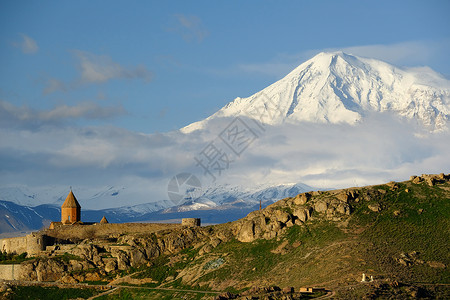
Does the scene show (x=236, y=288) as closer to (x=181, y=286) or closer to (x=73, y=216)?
(x=181, y=286)

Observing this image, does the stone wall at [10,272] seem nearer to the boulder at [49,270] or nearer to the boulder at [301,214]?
the boulder at [49,270]

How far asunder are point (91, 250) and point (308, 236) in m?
27.2

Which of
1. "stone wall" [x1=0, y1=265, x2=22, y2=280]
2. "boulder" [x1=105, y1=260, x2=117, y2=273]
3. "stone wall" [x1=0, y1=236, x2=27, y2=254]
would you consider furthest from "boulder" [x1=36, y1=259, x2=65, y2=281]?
"stone wall" [x1=0, y1=236, x2=27, y2=254]

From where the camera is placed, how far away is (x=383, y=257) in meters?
82.6

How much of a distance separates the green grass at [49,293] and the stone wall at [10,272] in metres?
3.08

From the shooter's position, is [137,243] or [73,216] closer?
[137,243]

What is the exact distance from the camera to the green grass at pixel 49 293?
93.7 metres

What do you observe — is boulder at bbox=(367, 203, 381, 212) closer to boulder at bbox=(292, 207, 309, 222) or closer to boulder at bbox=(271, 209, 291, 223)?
boulder at bbox=(292, 207, 309, 222)

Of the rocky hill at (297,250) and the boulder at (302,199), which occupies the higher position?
the boulder at (302,199)

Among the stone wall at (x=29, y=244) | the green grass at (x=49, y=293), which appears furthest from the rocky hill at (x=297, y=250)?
the green grass at (x=49, y=293)

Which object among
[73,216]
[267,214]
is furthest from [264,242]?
[73,216]

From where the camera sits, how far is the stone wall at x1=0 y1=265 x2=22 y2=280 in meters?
99.2

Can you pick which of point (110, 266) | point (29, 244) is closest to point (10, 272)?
point (29, 244)

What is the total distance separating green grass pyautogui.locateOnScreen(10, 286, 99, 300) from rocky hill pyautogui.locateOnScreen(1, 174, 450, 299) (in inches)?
85.8
